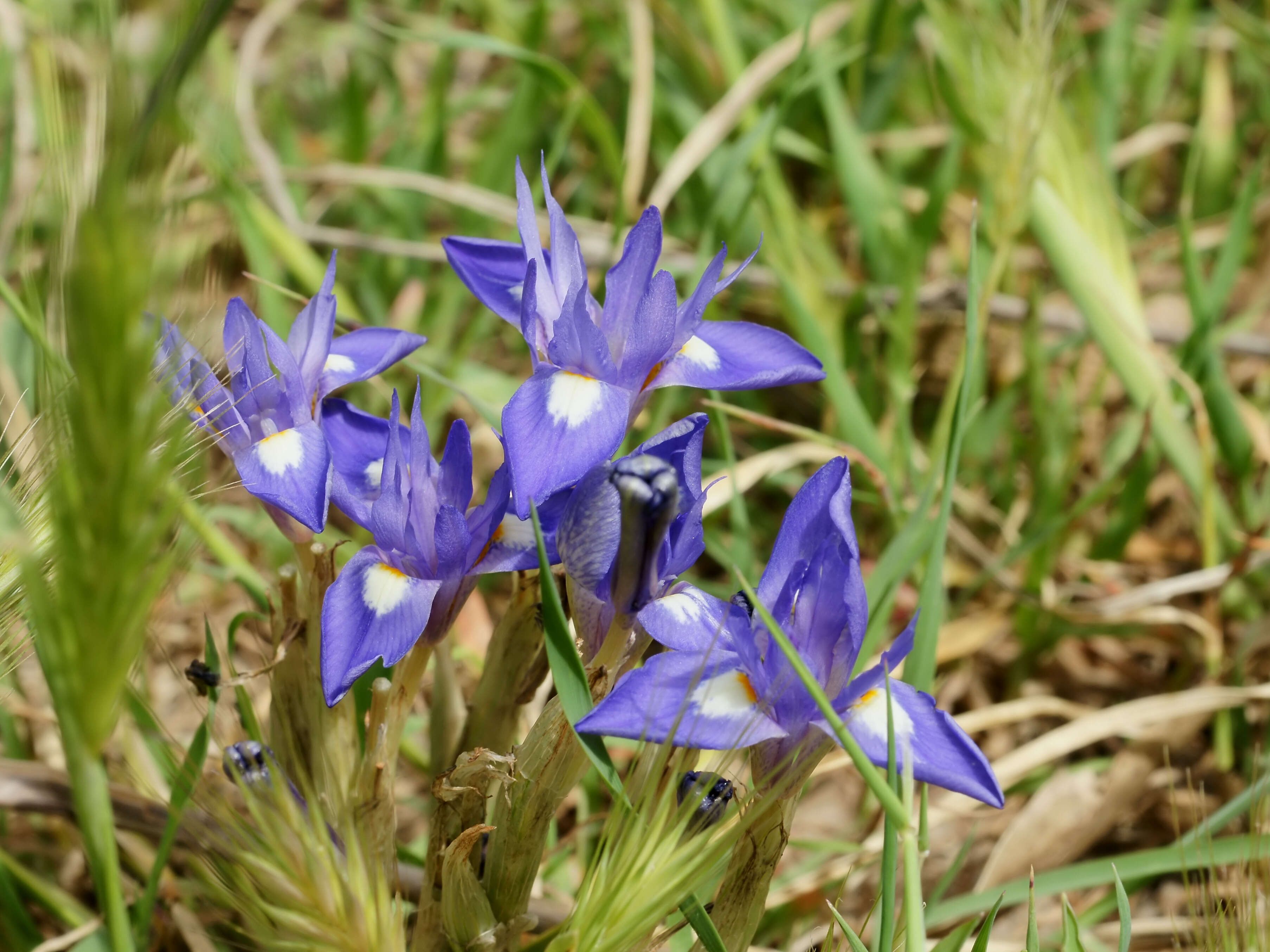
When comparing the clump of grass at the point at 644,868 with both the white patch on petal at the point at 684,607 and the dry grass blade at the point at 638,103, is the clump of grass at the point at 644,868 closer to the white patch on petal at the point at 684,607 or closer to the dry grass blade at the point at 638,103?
the white patch on petal at the point at 684,607

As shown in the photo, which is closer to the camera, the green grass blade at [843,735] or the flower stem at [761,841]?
the green grass blade at [843,735]

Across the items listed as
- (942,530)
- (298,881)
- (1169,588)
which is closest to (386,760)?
(298,881)

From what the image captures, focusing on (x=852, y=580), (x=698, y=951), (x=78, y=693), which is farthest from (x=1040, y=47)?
(x=78, y=693)

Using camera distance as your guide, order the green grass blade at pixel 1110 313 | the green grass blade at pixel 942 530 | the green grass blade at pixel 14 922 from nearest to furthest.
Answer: the green grass blade at pixel 942 530, the green grass blade at pixel 14 922, the green grass blade at pixel 1110 313

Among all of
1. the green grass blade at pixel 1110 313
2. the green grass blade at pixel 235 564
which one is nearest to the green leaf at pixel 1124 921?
the green grass blade at pixel 235 564

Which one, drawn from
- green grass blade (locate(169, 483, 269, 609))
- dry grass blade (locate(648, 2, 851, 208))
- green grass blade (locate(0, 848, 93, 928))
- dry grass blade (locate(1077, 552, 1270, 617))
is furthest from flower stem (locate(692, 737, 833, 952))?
dry grass blade (locate(648, 2, 851, 208))

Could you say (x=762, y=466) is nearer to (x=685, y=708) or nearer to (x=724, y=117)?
(x=724, y=117)

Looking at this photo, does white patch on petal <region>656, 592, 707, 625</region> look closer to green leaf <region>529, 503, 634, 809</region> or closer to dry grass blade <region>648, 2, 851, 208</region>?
green leaf <region>529, 503, 634, 809</region>

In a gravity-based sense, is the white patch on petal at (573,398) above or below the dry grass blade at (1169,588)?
above
